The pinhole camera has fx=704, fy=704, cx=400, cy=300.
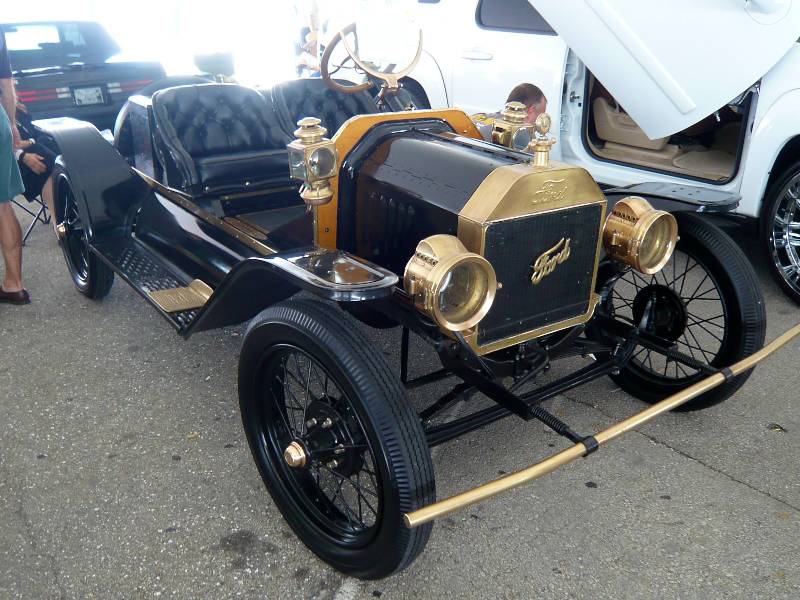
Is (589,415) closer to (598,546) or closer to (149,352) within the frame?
(598,546)

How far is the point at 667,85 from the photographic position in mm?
3232

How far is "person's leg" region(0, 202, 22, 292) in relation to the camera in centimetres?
377

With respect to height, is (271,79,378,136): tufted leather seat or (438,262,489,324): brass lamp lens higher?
(271,79,378,136): tufted leather seat

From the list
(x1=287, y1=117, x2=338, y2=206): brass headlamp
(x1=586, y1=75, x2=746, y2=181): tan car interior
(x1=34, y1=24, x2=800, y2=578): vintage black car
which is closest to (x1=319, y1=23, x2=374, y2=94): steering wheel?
(x1=34, y1=24, x2=800, y2=578): vintage black car

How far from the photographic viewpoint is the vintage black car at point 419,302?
180cm

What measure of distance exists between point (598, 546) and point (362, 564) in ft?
2.46

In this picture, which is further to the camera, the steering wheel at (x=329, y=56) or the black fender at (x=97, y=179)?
the black fender at (x=97, y=179)

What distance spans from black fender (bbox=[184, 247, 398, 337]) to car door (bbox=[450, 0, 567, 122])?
2.58m

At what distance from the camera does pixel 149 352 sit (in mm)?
3328

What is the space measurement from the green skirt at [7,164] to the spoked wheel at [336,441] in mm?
2303

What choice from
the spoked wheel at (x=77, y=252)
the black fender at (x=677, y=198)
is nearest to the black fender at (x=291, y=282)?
the black fender at (x=677, y=198)

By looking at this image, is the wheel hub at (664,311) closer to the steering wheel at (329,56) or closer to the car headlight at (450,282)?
the car headlight at (450,282)

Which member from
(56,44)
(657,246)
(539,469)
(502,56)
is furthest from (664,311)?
(56,44)

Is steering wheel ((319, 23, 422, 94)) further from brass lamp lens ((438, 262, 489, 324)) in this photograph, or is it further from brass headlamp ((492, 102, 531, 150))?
brass lamp lens ((438, 262, 489, 324))
